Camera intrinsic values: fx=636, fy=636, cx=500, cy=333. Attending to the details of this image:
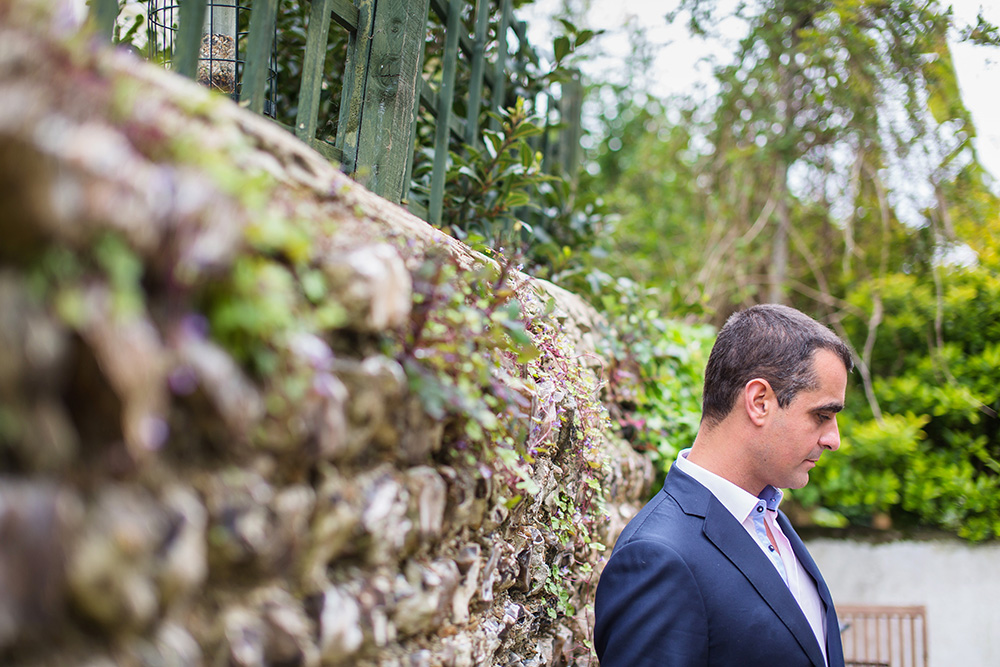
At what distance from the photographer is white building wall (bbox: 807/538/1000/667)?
146 inches

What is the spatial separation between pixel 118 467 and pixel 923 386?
15.3ft

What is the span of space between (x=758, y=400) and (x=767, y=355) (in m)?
0.16

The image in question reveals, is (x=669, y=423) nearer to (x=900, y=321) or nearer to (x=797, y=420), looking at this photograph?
(x=797, y=420)

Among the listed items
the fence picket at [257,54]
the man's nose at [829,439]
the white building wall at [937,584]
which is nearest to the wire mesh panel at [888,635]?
the white building wall at [937,584]

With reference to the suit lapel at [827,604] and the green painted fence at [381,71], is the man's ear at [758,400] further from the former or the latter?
the green painted fence at [381,71]

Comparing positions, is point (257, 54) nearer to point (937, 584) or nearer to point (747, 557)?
point (747, 557)

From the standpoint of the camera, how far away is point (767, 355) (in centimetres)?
202

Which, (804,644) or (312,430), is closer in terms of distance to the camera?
(312,430)

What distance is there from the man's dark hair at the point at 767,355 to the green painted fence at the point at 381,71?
3.75ft

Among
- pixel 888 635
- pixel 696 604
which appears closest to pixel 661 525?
pixel 696 604

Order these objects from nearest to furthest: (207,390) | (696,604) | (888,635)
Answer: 1. (207,390)
2. (696,604)
3. (888,635)

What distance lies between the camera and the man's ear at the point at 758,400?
194 centimetres

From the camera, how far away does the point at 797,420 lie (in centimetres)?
193

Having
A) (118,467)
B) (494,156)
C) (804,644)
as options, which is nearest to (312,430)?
(118,467)
